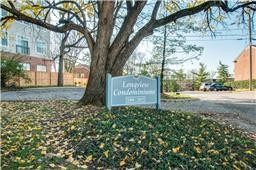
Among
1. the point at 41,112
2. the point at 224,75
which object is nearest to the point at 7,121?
the point at 41,112

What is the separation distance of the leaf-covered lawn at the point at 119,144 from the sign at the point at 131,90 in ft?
1.38

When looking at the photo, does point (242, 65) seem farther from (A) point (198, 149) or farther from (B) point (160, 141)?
(B) point (160, 141)

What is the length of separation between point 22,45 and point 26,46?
2.54 ft

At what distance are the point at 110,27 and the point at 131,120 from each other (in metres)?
3.61

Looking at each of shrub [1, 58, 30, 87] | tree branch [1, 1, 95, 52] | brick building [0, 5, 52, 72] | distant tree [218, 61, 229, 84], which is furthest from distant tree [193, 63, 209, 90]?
tree branch [1, 1, 95, 52]

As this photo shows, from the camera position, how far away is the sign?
25.3ft

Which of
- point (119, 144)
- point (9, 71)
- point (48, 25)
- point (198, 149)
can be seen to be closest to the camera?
point (119, 144)

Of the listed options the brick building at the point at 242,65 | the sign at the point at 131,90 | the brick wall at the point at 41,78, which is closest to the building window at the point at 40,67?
the brick wall at the point at 41,78

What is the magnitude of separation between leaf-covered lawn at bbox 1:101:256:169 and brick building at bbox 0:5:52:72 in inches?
908

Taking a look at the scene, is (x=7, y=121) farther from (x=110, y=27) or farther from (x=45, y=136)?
(x=110, y=27)

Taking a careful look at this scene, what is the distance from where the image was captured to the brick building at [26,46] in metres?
30.7

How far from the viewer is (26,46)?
3462cm

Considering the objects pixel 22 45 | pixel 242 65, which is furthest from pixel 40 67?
pixel 242 65

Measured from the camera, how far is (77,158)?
510cm
